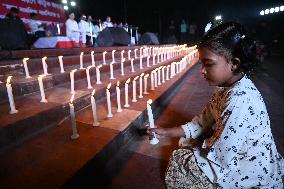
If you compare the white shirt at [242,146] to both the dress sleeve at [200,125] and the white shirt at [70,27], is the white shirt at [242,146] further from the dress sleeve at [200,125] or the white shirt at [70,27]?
the white shirt at [70,27]

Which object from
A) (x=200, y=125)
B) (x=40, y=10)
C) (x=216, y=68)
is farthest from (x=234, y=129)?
(x=40, y=10)

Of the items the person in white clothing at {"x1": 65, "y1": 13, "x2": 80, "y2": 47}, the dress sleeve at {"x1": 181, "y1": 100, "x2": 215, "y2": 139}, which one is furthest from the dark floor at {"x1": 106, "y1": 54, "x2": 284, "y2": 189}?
the person in white clothing at {"x1": 65, "y1": 13, "x2": 80, "y2": 47}

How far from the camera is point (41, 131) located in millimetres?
2615

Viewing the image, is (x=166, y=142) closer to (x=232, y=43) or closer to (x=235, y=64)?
(x=235, y=64)

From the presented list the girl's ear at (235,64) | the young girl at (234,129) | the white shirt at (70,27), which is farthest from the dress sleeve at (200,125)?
the white shirt at (70,27)

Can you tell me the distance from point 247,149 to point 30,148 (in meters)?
1.97

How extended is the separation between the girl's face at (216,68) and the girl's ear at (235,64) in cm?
1

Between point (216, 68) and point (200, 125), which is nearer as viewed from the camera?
point (216, 68)

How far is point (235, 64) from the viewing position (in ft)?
4.87

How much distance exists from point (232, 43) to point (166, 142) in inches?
71.2

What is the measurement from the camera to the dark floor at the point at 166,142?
222 cm

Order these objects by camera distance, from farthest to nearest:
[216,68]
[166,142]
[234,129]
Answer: [166,142] → [216,68] → [234,129]

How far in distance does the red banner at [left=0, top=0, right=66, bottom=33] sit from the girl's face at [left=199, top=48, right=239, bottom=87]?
11.2m

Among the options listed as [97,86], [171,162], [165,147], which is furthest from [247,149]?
[97,86]
